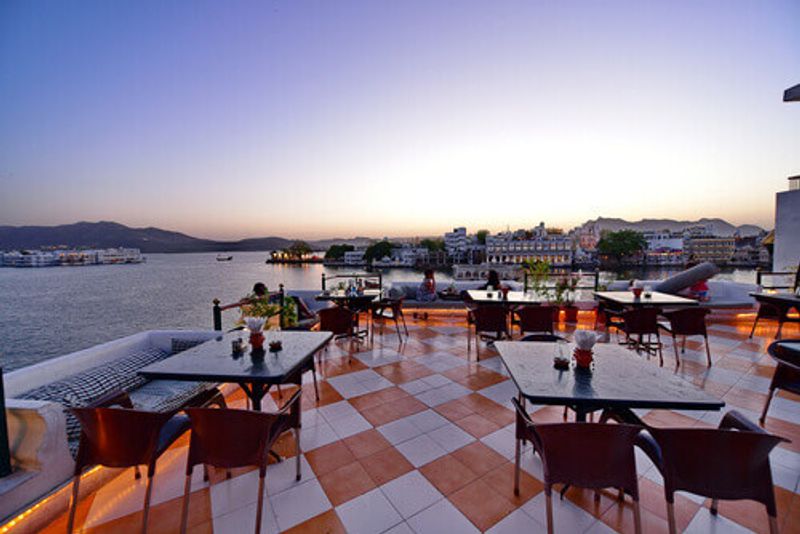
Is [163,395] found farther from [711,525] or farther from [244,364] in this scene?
[711,525]

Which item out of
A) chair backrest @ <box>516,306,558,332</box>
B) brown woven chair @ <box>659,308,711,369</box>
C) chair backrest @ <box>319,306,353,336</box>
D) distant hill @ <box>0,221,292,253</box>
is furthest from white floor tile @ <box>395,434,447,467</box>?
distant hill @ <box>0,221,292,253</box>

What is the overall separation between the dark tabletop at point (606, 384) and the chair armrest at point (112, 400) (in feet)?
7.65

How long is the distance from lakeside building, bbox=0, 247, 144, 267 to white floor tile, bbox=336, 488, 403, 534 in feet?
256

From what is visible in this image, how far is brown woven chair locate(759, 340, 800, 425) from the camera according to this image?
88.2 inches

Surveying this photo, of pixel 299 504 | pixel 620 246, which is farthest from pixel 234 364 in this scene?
pixel 620 246

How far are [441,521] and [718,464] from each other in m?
1.34

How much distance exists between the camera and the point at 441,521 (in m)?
1.63

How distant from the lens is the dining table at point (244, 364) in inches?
71.0

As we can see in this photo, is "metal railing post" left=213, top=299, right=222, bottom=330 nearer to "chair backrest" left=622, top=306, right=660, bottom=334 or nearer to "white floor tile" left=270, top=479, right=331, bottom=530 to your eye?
"white floor tile" left=270, top=479, right=331, bottom=530

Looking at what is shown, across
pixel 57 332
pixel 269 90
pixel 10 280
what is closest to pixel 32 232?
pixel 10 280

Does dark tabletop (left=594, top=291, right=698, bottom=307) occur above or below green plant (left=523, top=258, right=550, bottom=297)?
below

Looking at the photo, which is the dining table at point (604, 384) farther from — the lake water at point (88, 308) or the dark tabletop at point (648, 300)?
the lake water at point (88, 308)

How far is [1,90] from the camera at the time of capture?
7.48 m

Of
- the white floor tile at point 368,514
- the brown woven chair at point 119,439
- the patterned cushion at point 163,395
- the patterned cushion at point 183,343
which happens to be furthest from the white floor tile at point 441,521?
the patterned cushion at point 183,343
